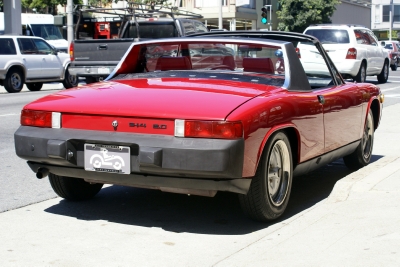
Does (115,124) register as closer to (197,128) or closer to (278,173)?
(197,128)

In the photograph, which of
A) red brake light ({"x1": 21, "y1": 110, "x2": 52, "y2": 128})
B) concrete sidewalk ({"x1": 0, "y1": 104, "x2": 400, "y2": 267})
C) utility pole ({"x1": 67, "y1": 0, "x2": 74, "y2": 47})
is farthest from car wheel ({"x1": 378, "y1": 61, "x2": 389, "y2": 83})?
red brake light ({"x1": 21, "y1": 110, "x2": 52, "y2": 128})

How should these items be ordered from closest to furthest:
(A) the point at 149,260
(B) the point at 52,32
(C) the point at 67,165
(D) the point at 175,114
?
(A) the point at 149,260 → (D) the point at 175,114 → (C) the point at 67,165 → (B) the point at 52,32

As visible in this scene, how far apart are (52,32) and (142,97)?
3429 centimetres

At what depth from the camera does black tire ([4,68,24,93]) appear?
20.7 metres

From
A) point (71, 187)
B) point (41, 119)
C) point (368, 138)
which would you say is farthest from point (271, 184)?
point (368, 138)

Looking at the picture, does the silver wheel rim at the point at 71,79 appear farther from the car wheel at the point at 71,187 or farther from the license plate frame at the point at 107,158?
the license plate frame at the point at 107,158

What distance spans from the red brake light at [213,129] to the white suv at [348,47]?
16.5 meters

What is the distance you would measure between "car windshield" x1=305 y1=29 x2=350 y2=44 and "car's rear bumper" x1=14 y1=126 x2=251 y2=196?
17.2 m

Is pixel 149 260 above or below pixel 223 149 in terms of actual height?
below

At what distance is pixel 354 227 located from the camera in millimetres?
5016

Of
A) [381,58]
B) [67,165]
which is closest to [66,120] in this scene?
[67,165]

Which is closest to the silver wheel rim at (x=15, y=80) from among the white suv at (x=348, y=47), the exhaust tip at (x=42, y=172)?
the white suv at (x=348, y=47)

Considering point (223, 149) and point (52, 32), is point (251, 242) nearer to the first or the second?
point (223, 149)

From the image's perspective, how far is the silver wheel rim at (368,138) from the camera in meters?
7.39
